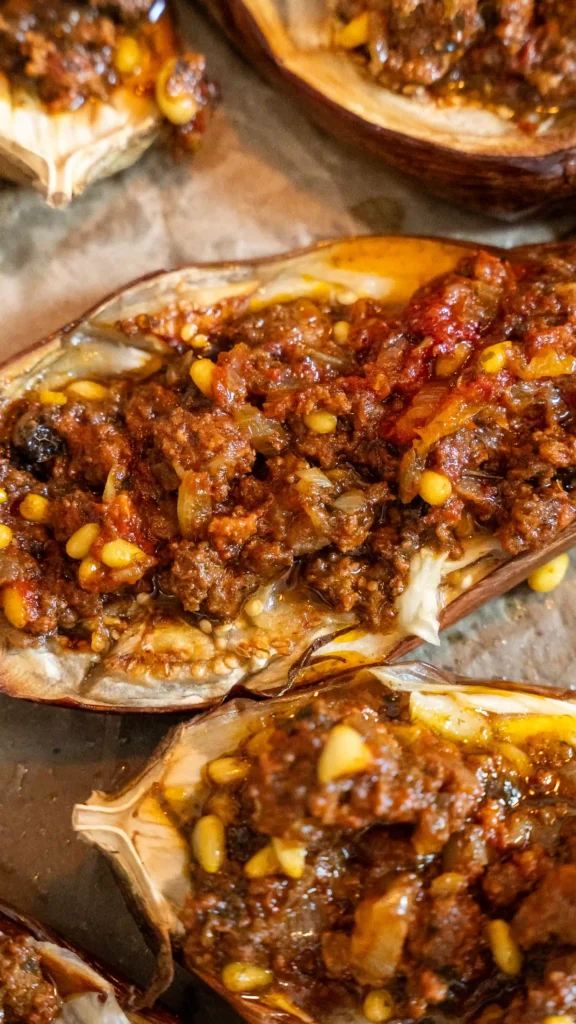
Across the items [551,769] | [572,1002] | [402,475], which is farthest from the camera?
[402,475]

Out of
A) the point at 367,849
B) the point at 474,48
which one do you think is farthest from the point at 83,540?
the point at 474,48

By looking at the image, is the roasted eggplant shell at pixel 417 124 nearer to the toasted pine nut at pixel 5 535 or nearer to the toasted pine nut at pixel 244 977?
the toasted pine nut at pixel 5 535

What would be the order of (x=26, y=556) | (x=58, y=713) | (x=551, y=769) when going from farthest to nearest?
1. (x=58, y=713)
2. (x=26, y=556)
3. (x=551, y=769)

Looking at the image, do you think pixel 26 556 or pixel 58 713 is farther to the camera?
pixel 58 713

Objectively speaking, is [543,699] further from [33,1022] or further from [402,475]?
[33,1022]

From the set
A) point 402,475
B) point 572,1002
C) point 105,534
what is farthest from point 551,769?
point 105,534

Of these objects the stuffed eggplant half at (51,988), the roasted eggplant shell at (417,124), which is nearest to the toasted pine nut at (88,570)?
the stuffed eggplant half at (51,988)

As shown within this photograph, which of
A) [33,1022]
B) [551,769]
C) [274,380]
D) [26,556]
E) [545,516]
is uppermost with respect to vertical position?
[274,380]
